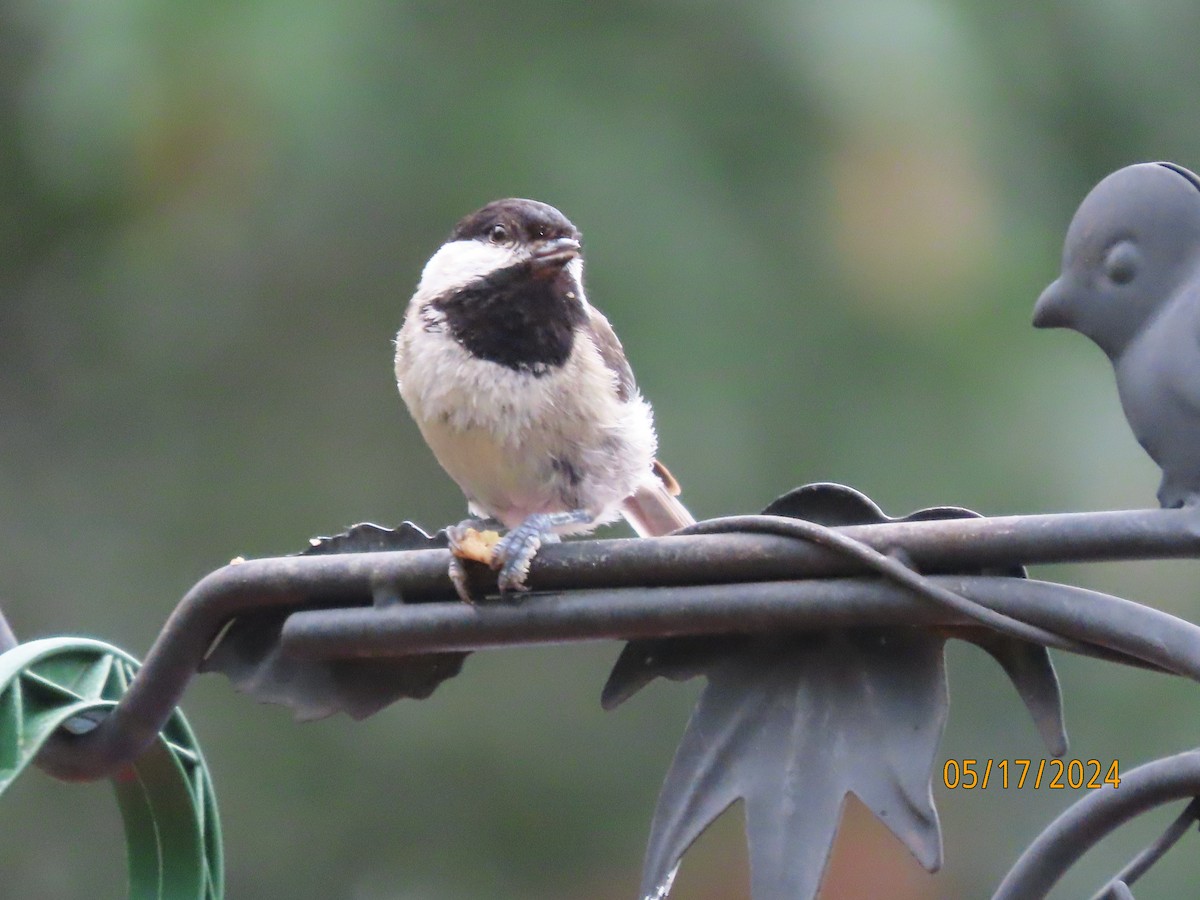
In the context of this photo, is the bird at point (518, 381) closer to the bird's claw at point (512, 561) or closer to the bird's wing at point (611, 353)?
the bird's wing at point (611, 353)

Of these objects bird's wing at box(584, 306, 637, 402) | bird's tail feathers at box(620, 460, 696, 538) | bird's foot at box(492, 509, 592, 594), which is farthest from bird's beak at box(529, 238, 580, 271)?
bird's foot at box(492, 509, 592, 594)

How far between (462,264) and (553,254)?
0.49ft

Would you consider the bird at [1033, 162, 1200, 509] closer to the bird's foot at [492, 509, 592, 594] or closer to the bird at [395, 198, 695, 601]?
the bird's foot at [492, 509, 592, 594]

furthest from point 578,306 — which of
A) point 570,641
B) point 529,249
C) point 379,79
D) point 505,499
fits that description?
point 379,79

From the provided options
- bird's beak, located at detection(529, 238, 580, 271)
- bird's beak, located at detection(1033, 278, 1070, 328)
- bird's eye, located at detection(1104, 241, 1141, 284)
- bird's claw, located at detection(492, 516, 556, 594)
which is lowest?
bird's claw, located at detection(492, 516, 556, 594)

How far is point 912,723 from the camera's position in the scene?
4.00ft

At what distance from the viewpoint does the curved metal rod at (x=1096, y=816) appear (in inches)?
42.9

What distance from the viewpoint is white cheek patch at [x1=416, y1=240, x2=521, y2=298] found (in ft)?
7.20

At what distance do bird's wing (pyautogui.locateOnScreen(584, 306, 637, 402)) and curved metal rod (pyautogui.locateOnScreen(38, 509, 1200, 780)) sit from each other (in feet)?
3.22

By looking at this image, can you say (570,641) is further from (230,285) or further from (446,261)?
(230,285)

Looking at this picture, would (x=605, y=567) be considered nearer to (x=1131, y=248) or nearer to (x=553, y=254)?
(x=1131, y=248)

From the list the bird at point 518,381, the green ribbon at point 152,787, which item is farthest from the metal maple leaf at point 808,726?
the bird at point 518,381
